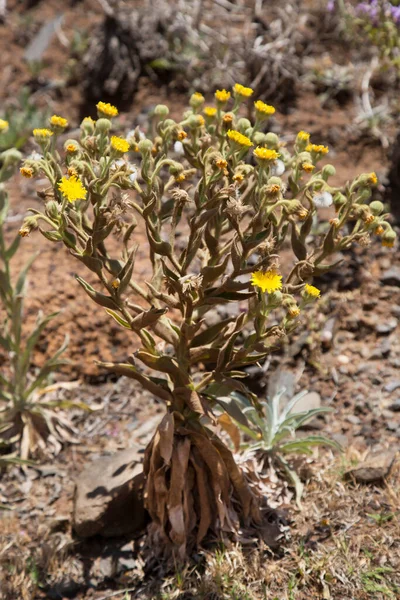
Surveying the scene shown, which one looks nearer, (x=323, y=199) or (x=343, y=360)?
(x=323, y=199)

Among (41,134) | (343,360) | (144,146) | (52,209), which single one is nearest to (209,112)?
(144,146)

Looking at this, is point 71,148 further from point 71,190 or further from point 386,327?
point 386,327

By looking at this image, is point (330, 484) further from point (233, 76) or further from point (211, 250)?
point (233, 76)

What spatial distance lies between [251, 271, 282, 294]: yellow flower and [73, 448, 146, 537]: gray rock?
49.9 inches

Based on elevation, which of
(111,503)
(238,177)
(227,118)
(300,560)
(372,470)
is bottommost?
(111,503)

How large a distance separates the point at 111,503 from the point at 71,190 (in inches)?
59.0

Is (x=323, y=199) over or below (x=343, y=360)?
over

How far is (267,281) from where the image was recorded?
2104 millimetres

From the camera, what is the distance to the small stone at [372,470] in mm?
2906

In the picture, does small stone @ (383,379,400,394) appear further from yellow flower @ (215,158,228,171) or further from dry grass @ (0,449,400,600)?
yellow flower @ (215,158,228,171)

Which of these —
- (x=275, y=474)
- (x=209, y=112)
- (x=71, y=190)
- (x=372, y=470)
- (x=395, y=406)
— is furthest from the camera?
(x=395, y=406)

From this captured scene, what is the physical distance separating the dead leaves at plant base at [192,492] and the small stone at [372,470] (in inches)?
17.2

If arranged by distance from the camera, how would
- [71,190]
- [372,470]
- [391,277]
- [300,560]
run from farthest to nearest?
[391,277] → [372,470] → [300,560] → [71,190]

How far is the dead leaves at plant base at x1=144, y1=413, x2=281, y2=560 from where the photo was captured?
2.53m
